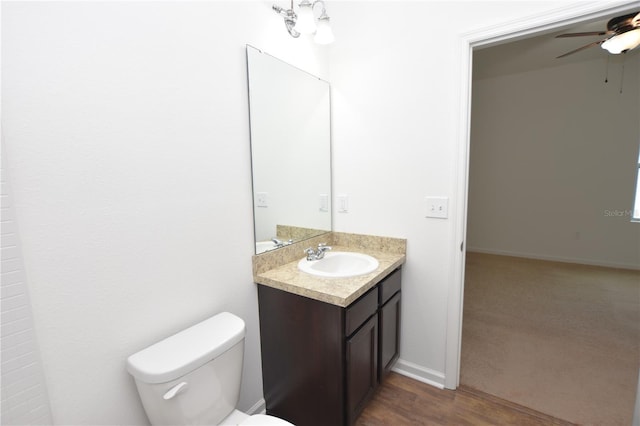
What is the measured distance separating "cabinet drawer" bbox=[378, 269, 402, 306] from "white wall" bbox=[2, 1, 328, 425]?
816mm

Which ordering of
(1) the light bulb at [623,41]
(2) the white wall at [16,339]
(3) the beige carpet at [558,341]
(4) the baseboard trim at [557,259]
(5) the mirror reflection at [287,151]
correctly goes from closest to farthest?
(2) the white wall at [16,339] → (5) the mirror reflection at [287,151] → (3) the beige carpet at [558,341] → (1) the light bulb at [623,41] → (4) the baseboard trim at [557,259]

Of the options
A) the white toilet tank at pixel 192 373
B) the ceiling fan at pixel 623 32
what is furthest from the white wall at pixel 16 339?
the ceiling fan at pixel 623 32

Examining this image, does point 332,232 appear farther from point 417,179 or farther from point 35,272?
point 35,272

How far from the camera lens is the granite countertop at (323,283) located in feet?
4.46

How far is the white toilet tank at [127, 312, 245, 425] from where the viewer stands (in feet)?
3.33

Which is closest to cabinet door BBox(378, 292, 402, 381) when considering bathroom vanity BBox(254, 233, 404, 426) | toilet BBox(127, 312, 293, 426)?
bathroom vanity BBox(254, 233, 404, 426)

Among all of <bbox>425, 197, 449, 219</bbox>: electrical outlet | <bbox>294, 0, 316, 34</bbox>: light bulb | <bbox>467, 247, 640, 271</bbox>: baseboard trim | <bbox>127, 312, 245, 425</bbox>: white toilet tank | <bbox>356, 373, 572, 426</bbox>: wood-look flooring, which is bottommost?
<bbox>356, 373, 572, 426</bbox>: wood-look flooring

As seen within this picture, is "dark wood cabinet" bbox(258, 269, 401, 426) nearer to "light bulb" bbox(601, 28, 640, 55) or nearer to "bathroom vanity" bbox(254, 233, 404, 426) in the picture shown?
"bathroom vanity" bbox(254, 233, 404, 426)

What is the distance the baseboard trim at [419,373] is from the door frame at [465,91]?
5cm

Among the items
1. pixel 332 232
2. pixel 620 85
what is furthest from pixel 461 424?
pixel 620 85

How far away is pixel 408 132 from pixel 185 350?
163 cm

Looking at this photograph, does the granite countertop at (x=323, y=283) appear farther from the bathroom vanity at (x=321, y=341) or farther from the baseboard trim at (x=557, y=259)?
the baseboard trim at (x=557, y=259)

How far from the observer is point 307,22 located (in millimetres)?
1490

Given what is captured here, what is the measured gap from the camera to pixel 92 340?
100cm
